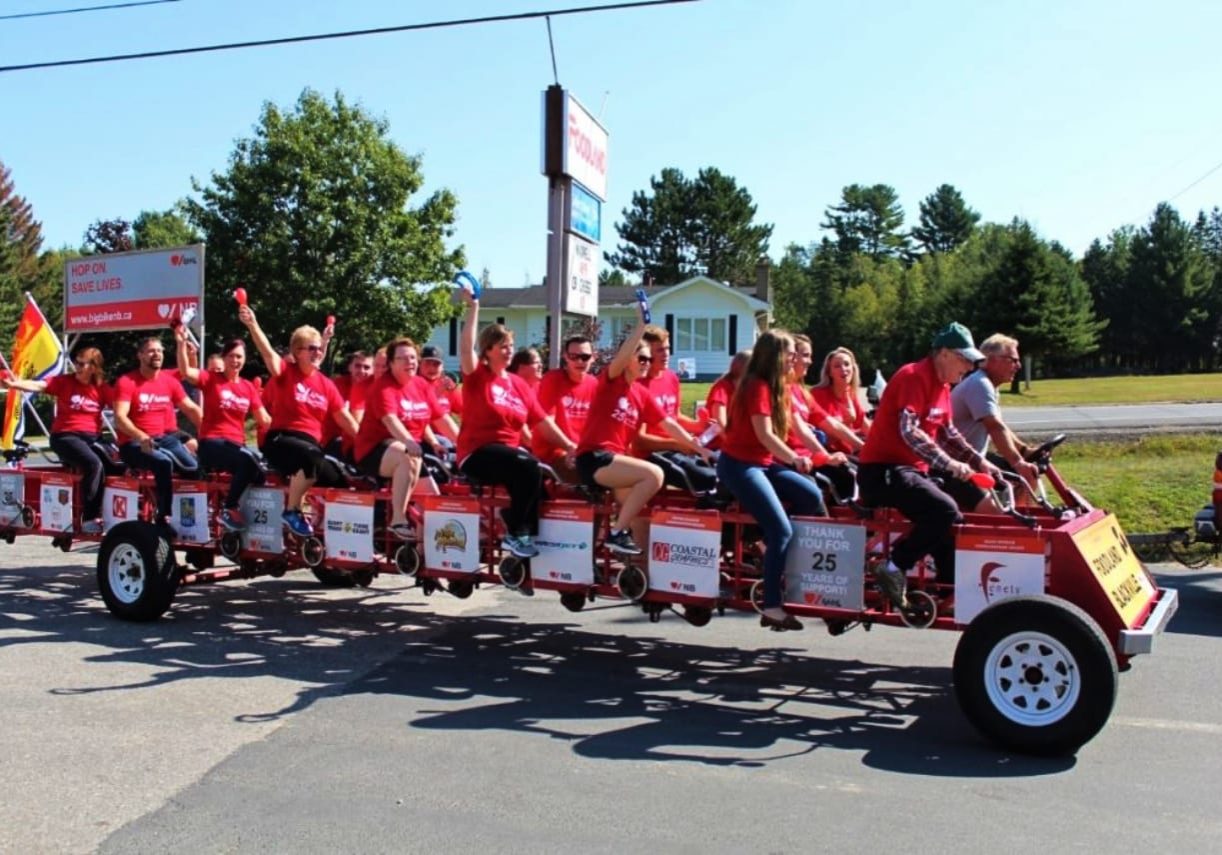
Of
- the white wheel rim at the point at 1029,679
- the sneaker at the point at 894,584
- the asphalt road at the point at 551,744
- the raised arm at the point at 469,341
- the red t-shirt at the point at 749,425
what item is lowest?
the asphalt road at the point at 551,744

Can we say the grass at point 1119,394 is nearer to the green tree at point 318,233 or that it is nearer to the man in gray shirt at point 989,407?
the green tree at point 318,233

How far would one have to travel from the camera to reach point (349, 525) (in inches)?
317

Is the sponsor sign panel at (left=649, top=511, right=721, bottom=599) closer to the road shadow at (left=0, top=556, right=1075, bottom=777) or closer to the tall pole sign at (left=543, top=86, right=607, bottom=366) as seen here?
the road shadow at (left=0, top=556, right=1075, bottom=777)

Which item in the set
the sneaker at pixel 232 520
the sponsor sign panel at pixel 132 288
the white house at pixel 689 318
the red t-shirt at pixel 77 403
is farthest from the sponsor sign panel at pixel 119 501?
the white house at pixel 689 318

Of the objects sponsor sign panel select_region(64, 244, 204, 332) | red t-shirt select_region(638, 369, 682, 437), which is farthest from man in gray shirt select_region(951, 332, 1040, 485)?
sponsor sign panel select_region(64, 244, 204, 332)

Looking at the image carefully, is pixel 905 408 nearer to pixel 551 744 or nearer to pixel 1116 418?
pixel 551 744

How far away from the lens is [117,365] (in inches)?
1485

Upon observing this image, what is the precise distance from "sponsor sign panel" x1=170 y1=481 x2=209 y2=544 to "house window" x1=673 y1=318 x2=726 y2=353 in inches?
1876

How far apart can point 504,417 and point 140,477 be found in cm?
Result: 369

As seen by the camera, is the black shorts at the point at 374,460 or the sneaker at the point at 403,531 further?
the black shorts at the point at 374,460

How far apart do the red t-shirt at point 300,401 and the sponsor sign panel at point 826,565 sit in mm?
4016

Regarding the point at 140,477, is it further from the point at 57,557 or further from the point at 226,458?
the point at 57,557

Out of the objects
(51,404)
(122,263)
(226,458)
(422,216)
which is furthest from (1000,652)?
(51,404)

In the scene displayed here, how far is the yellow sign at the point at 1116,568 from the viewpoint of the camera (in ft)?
19.1
